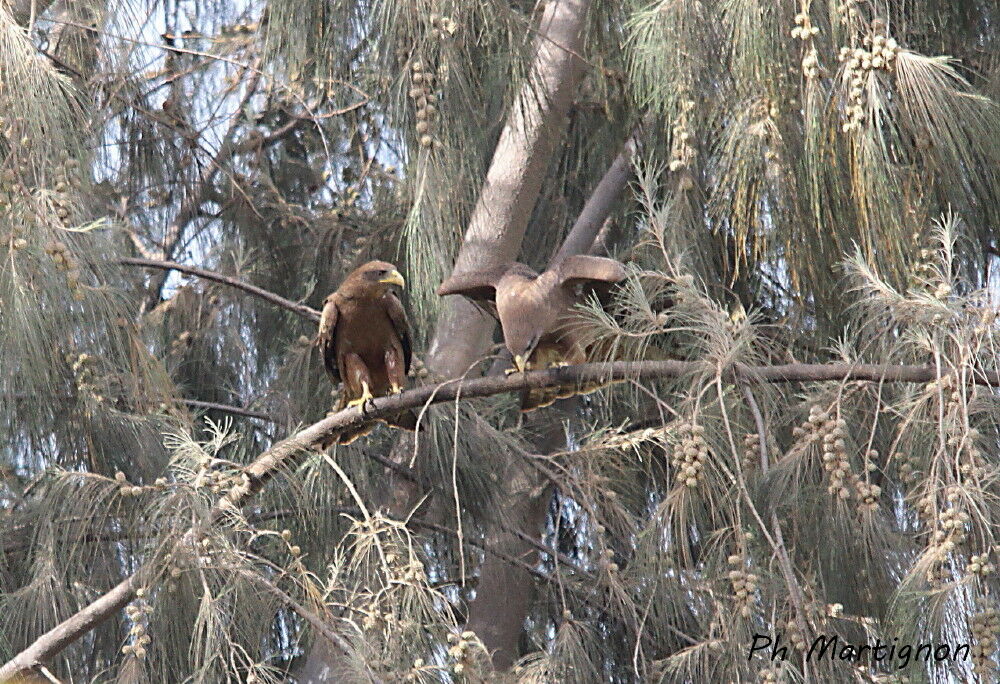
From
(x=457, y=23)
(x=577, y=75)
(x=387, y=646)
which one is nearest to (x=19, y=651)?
(x=387, y=646)

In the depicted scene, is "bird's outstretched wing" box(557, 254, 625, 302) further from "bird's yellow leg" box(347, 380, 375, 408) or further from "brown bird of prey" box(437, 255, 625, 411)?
"bird's yellow leg" box(347, 380, 375, 408)

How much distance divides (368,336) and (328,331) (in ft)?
0.44

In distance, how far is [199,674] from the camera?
261 cm

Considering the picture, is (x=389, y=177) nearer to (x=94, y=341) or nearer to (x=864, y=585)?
(x=94, y=341)

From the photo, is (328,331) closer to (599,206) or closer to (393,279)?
(393,279)

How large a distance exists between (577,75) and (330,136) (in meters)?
1.38

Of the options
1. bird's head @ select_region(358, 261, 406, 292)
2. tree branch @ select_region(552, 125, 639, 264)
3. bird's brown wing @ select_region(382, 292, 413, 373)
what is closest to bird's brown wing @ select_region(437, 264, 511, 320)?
bird's head @ select_region(358, 261, 406, 292)

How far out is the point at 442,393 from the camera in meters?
3.04

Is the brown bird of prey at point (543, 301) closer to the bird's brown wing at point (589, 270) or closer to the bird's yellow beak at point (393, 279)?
the bird's brown wing at point (589, 270)

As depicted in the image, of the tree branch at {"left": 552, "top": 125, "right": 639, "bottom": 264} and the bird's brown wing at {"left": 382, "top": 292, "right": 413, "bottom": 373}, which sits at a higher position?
the tree branch at {"left": 552, "top": 125, "right": 639, "bottom": 264}

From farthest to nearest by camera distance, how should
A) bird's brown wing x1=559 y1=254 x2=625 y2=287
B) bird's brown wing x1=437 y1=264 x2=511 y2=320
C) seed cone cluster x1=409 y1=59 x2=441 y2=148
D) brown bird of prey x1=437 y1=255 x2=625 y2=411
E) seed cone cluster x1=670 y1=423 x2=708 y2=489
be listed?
bird's brown wing x1=437 y1=264 x2=511 y2=320, brown bird of prey x1=437 y1=255 x2=625 y2=411, bird's brown wing x1=559 y1=254 x2=625 y2=287, seed cone cluster x1=409 y1=59 x2=441 y2=148, seed cone cluster x1=670 y1=423 x2=708 y2=489

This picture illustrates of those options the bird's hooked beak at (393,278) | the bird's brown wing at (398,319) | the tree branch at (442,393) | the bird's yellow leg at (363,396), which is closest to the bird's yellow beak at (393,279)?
the bird's hooked beak at (393,278)

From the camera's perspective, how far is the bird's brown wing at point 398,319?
3.78m

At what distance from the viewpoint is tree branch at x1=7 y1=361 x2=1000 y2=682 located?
8.64ft
